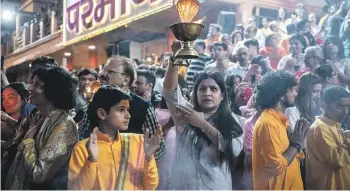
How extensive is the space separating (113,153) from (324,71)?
137cm

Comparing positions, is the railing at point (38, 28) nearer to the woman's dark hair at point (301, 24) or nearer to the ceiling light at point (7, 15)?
the ceiling light at point (7, 15)

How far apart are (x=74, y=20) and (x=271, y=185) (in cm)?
172

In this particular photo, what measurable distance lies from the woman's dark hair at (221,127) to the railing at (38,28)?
1.24m

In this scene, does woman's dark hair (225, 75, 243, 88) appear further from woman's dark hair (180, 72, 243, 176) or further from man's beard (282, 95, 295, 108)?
man's beard (282, 95, 295, 108)

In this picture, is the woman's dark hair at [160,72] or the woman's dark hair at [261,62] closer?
the woman's dark hair at [261,62]

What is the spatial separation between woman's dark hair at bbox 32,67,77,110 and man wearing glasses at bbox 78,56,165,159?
0.16m

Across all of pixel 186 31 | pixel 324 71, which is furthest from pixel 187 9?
pixel 324 71

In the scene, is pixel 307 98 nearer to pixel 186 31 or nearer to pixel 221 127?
pixel 221 127

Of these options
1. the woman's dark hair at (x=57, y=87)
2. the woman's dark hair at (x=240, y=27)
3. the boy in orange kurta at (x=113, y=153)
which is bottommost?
the boy in orange kurta at (x=113, y=153)

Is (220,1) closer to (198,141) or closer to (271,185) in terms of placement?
(198,141)

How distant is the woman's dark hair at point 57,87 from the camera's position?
7.39 ft

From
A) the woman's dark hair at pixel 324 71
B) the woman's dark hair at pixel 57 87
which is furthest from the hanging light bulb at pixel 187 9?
the woman's dark hair at pixel 324 71

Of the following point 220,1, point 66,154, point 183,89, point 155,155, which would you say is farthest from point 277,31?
point 66,154

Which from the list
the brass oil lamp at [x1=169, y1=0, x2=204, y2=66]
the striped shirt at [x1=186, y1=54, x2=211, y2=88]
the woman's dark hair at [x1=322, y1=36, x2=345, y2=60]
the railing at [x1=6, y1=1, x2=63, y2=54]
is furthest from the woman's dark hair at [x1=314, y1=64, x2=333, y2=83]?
the railing at [x1=6, y1=1, x2=63, y2=54]
